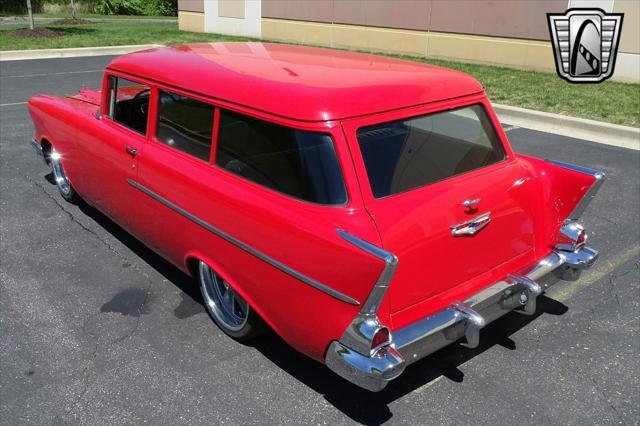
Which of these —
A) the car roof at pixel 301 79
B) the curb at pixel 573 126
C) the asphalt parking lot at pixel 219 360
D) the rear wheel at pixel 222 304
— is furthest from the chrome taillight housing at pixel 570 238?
the curb at pixel 573 126

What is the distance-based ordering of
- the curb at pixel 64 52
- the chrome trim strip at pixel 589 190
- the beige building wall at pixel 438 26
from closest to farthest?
the chrome trim strip at pixel 589 190 → the beige building wall at pixel 438 26 → the curb at pixel 64 52

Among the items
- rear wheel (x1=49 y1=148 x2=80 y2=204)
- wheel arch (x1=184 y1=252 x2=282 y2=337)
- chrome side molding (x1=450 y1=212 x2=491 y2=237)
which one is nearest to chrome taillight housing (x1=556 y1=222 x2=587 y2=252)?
chrome side molding (x1=450 y1=212 x2=491 y2=237)

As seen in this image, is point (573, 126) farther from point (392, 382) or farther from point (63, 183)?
point (63, 183)

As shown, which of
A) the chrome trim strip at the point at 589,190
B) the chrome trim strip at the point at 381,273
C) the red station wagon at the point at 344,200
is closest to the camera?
the chrome trim strip at the point at 381,273

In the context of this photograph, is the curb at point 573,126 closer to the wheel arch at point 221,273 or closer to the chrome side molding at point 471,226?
the chrome side molding at point 471,226

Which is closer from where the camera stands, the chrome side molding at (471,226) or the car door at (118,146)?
the chrome side molding at (471,226)

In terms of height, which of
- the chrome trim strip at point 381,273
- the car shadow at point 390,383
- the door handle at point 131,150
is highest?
the door handle at point 131,150

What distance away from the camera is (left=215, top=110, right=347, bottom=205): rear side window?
9.46 feet

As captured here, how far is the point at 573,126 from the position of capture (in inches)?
354

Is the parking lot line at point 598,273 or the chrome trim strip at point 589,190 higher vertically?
the chrome trim strip at point 589,190

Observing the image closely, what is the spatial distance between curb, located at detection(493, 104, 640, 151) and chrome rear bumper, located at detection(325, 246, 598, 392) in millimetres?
5633

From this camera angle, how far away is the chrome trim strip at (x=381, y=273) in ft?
8.16

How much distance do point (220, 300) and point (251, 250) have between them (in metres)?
0.80

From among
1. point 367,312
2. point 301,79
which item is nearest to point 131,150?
point 301,79
